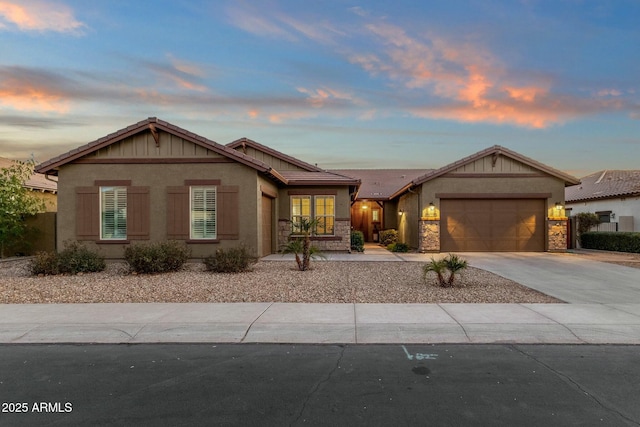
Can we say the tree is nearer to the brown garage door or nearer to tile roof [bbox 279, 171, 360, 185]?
tile roof [bbox 279, 171, 360, 185]

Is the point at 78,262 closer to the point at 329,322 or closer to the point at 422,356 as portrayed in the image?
the point at 329,322

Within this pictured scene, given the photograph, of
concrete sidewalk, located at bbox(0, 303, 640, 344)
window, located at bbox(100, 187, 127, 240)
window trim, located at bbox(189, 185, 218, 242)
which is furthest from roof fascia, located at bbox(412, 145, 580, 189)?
window, located at bbox(100, 187, 127, 240)

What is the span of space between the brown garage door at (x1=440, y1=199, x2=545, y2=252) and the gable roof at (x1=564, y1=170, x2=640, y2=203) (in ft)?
25.2

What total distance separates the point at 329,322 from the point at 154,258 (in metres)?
7.01

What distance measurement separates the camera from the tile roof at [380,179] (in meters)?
28.5

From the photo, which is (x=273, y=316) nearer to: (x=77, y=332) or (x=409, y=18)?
(x=77, y=332)

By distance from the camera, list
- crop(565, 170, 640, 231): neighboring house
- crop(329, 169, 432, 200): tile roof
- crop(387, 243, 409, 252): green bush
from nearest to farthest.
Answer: crop(387, 243, 409, 252): green bush, crop(565, 170, 640, 231): neighboring house, crop(329, 169, 432, 200): tile roof

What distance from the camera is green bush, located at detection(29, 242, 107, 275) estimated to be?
11.4 metres

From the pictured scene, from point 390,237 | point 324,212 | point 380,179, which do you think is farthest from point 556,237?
point 380,179

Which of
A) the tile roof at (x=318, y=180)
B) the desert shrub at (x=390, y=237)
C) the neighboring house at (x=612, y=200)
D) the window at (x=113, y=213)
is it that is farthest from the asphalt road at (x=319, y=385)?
the neighboring house at (x=612, y=200)

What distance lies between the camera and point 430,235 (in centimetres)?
1875

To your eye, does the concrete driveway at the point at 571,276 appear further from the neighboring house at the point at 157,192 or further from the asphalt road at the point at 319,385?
the neighboring house at the point at 157,192

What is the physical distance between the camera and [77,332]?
19.7 feet

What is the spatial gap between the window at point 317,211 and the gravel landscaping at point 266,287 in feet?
18.5
